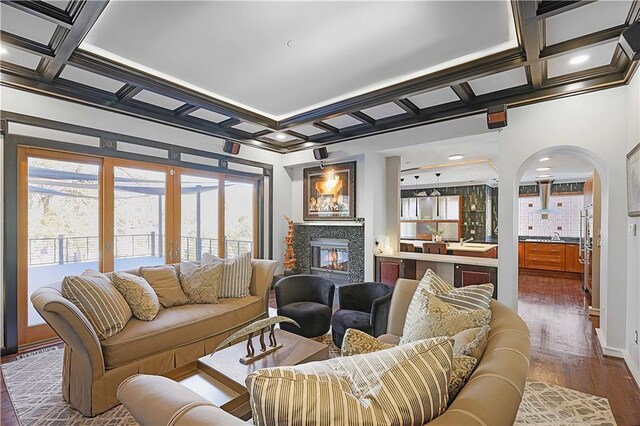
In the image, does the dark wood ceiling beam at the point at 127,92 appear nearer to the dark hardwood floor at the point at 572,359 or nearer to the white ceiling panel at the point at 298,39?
the white ceiling panel at the point at 298,39

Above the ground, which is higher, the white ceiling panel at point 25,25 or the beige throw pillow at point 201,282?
the white ceiling panel at point 25,25

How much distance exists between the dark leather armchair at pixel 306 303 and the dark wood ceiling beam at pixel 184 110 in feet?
8.09

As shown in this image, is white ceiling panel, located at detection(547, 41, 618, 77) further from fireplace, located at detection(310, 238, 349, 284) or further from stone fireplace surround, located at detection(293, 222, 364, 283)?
fireplace, located at detection(310, 238, 349, 284)

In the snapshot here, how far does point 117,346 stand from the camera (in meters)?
2.26

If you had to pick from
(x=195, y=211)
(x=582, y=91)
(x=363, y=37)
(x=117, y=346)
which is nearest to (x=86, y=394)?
(x=117, y=346)

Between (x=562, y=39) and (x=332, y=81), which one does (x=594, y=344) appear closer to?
(x=562, y=39)

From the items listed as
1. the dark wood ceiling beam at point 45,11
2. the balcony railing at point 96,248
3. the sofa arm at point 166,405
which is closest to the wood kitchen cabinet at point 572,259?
the balcony railing at point 96,248

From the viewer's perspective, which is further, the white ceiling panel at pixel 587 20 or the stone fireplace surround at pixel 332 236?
the stone fireplace surround at pixel 332 236

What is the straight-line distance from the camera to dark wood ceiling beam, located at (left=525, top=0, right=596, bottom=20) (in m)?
1.86

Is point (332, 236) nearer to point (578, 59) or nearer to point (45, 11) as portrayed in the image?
point (578, 59)

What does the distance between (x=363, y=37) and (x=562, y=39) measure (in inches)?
62.5

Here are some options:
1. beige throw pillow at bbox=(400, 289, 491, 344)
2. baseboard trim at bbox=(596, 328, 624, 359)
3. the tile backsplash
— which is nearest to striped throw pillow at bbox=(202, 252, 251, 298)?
beige throw pillow at bbox=(400, 289, 491, 344)

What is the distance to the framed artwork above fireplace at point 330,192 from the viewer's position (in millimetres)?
5418

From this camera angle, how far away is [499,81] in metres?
3.27
